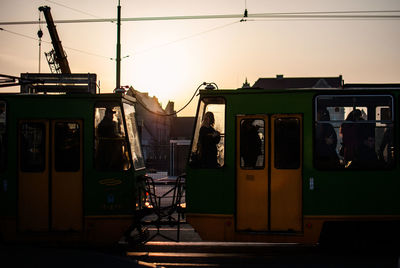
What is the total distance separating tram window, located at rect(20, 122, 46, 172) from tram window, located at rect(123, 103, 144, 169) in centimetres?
177

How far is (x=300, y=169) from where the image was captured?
9195 millimetres

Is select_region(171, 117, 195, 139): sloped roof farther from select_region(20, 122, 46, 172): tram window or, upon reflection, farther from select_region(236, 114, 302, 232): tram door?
select_region(236, 114, 302, 232): tram door

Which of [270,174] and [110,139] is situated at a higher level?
[110,139]

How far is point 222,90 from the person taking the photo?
948 cm

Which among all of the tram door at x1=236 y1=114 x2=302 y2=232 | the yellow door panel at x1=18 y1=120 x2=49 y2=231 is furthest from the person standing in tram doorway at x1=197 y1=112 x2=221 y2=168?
the yellow door panel at x1=18 y1=120 x2=49 y2=231

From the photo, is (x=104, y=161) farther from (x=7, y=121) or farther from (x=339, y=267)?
(x=339, y=267)

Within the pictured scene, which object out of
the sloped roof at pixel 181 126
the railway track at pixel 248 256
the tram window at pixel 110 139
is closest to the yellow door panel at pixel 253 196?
the railway track at pixel 248 256

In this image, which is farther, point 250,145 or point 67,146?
point 67,146

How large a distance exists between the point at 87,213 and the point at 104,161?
1.11 metres

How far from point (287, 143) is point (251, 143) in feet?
2.35

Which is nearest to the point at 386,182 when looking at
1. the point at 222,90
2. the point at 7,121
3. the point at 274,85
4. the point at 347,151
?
the point at 347,151

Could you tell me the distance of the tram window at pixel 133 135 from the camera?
A: 10144mm

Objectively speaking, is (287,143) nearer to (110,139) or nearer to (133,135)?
(133,135)

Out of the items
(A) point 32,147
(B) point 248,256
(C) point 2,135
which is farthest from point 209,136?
(C) point 2,135
